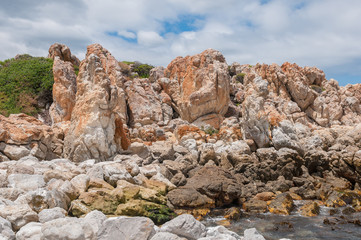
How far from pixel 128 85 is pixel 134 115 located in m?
3.56

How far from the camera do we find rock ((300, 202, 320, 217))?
14.5 m

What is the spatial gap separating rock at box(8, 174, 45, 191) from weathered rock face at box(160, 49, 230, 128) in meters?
20.8

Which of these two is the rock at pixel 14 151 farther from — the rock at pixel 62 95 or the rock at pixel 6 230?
the rock at pixel 6 230

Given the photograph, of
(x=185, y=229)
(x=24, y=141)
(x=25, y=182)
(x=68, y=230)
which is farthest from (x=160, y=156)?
(x=68, y=230)

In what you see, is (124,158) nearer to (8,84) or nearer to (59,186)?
(59,186)

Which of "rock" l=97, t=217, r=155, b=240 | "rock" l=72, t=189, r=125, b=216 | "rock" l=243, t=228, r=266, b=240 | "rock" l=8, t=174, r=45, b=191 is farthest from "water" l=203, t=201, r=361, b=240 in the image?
"rock" l=8, t=174, r=45, b=191

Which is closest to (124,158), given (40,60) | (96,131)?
(96,131)

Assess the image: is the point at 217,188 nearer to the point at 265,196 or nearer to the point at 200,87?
the point at 265,196

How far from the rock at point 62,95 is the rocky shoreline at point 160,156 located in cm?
9

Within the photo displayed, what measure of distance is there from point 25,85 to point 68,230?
28727mm

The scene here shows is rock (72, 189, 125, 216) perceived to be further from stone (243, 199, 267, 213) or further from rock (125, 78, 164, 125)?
rock (125, 78, 164, 125)

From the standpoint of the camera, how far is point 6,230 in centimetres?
766

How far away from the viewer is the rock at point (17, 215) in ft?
27.3

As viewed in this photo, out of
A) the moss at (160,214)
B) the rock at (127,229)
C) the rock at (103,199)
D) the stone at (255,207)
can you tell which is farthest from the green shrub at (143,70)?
the rock at (127,229)
